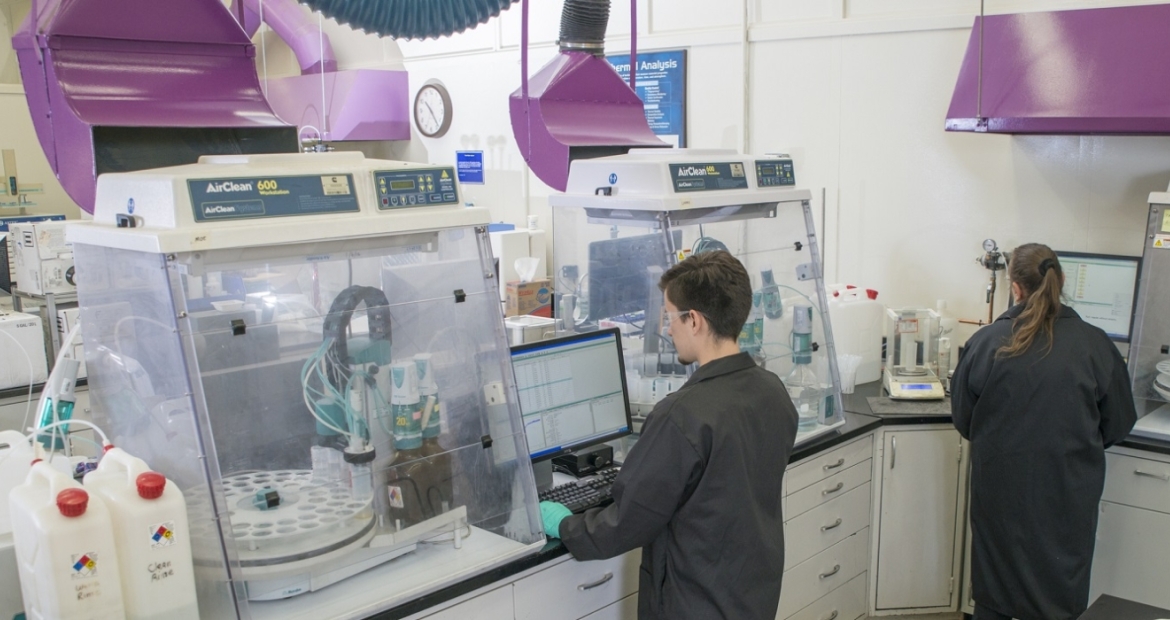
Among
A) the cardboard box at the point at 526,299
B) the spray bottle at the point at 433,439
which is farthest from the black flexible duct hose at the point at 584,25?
the cardboard box at the point at 526,299

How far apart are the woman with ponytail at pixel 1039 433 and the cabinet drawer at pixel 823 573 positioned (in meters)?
0.43

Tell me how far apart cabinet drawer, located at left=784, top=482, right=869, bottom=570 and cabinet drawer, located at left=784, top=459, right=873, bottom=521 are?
19 millimetres

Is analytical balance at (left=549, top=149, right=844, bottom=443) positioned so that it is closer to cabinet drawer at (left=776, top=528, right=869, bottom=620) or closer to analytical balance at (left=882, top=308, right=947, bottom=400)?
cabinet drawer at (left=776, top=528, right=869, bottom=620)

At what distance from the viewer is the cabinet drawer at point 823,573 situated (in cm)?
309

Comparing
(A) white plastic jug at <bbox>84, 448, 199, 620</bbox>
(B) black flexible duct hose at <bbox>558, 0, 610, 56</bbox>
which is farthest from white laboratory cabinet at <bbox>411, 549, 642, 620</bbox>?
(B) black flexible duct hose at <bbox>558, 0, 610, 56</bbox>

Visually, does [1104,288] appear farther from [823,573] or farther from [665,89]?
[665,89]

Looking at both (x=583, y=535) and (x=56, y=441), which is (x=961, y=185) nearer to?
(x=583, y=535)

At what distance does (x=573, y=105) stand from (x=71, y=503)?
1.92 metres

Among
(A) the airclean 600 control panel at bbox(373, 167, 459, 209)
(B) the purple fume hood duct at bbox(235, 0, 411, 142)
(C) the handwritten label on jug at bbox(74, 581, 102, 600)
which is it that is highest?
(B) the purple fume hood duct at bbox(235, 0, 411, 142)

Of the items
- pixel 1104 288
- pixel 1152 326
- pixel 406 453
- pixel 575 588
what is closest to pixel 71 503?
pixel 406 453

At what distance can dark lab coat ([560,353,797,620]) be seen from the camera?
204 cm

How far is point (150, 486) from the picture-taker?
168 centimetres

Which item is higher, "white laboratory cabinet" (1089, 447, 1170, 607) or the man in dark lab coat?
the man in dark lab coat

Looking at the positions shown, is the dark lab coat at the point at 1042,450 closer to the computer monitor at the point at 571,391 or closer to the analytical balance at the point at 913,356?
the analytical balance at the point at 913,356
